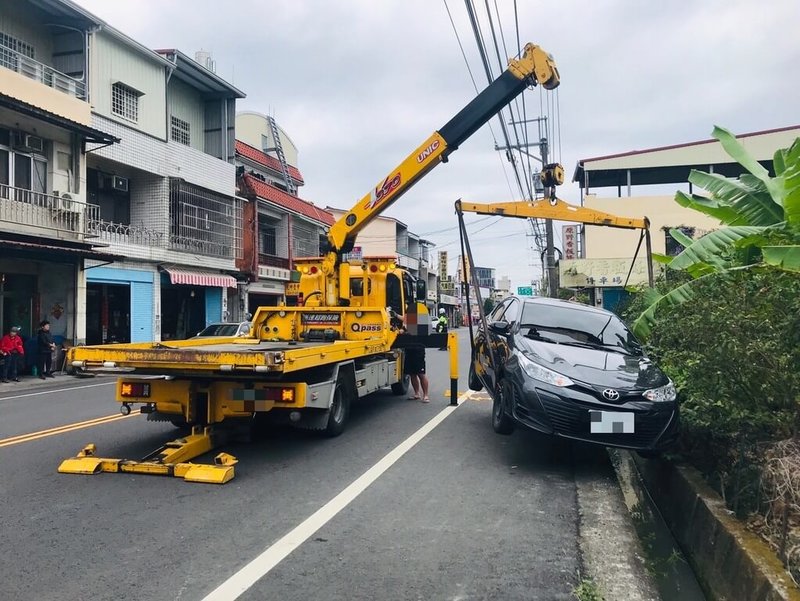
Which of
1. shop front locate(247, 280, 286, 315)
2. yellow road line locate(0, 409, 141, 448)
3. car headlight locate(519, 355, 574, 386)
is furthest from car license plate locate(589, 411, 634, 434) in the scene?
shop front locate(247, 280, 286, 315)

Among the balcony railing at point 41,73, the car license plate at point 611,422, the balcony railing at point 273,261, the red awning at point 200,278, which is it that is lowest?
the car license plate at point 611,422

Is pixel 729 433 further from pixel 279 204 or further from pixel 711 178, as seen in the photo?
pixel 279 204

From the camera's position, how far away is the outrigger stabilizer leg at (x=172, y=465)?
5668 millimetres

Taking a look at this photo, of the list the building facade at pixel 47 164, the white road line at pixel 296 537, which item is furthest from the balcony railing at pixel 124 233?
the white road line at pixel 296 537

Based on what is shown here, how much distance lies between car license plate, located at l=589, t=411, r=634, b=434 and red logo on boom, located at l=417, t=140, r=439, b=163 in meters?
5.77

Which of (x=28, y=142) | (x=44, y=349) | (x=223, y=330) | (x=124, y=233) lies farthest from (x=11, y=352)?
(x=124, y=233)

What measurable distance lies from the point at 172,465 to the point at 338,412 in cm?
234

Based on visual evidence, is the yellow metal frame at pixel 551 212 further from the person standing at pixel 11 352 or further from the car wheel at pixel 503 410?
the person standing at pixel 11 352

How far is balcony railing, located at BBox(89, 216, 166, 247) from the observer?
1956 centimetres

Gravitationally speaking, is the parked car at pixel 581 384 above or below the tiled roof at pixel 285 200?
below

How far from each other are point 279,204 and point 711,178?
25594 mm

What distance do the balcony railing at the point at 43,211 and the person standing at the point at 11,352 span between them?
2.94 metres

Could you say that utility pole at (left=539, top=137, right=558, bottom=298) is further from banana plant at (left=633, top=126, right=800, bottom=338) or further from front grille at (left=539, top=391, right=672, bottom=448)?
front grille at (left=539, top=391, right=672, bottom=448)

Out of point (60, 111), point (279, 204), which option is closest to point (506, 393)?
point (60, 111)
